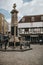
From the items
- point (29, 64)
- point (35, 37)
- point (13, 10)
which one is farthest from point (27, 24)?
point (29, 64)

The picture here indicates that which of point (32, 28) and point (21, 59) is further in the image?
point (32, 28)

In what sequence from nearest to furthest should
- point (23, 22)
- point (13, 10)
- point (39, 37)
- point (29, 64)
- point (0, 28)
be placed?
1. point (29, 64)
2. point (13, 10)
3. point (39, 37)
4. point (23, 22)
5. point (0, 28)

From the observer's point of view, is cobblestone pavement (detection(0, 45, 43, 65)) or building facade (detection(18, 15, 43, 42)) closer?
cobblestone pavement (detection(0, 45, 43, 65))

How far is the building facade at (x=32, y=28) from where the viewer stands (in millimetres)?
57625

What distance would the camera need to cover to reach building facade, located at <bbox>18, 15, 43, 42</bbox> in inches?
2269

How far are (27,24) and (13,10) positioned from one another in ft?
92.9

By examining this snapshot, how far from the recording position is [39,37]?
57.3 metres

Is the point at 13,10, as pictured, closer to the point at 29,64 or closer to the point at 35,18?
the point at 29,64

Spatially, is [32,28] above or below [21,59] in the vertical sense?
above

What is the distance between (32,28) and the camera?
2323 inches

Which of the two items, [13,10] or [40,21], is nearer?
[13,10]

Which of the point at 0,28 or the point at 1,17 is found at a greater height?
the point at 1,17

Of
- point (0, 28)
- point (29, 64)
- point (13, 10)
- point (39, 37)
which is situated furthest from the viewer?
point (0, 28)

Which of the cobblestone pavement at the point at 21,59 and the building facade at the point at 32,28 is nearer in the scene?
the cobblestone pavement at the point at 21,59
